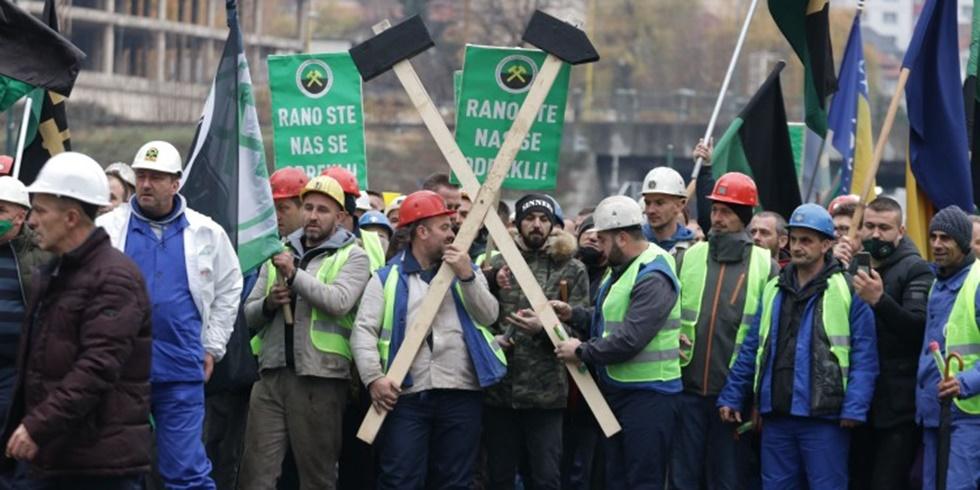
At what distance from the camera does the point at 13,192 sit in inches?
474

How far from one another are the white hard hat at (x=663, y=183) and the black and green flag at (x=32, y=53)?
3.86 m

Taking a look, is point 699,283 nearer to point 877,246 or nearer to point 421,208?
point 877,246

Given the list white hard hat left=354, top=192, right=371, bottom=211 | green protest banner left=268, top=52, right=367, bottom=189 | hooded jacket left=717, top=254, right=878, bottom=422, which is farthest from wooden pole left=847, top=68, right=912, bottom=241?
white hard hat left=354, top=192, right=371, bottom=211

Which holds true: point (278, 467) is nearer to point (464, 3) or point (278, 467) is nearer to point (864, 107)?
point (864, 107)

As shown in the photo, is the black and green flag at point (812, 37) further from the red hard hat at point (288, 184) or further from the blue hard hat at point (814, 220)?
the red hard hat at point (288, 184)

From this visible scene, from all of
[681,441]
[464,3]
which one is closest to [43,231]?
[681,441]

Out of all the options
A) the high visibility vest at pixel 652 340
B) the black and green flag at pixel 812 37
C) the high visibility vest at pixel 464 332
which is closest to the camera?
the high visibility vest at pixel 464 332

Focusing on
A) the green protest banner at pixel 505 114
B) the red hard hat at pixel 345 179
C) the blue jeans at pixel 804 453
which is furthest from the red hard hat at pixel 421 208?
the blue jeans at pixel 804 453

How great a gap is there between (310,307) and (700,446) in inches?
98.6

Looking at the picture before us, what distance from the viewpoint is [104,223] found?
11.4 metres

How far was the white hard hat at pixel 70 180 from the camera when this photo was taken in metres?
9.55

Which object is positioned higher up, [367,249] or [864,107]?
[864,107]

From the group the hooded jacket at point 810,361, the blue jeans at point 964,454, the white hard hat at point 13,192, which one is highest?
the white hard hat at point 13,192

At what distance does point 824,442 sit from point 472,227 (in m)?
2.38
